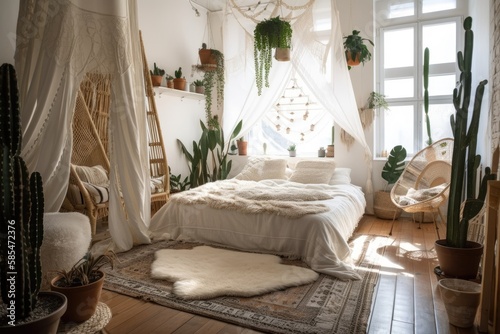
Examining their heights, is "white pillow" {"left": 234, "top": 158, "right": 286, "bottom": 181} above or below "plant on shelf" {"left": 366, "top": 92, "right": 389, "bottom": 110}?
below

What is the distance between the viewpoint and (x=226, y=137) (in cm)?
547

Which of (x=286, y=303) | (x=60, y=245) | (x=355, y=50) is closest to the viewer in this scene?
(x=60, y=245)

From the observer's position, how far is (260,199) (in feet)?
11.3

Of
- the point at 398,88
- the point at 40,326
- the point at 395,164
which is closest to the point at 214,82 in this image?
the point at 398,88

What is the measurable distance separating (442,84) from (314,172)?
2.08 metres

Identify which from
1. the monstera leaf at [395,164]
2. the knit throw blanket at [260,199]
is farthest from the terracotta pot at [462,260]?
the monstera leaf at [395,164]

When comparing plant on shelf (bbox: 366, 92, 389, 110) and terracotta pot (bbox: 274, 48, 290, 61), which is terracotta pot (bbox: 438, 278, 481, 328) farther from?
plant on shelf (bbox: 366, 92, 389, 110)

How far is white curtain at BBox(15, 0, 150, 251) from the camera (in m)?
2.49

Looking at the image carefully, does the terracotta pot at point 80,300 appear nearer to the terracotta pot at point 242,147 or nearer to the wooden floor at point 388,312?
the wooden floor at point 388,312

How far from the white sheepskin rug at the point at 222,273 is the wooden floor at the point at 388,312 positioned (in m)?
0.26

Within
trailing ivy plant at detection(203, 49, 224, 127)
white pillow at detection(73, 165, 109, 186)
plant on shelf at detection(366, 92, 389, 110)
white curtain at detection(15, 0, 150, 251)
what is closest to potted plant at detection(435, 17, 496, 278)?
plant on shelf at detection(366, 92, 389, 110)

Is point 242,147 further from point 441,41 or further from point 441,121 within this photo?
point 441,41

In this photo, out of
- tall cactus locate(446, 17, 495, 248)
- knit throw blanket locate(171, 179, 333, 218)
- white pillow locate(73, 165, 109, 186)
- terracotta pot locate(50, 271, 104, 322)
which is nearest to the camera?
terracotta pot locate(50, 271, 104, 322)

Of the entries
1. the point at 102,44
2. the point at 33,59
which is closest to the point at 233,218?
the point at 102,44
